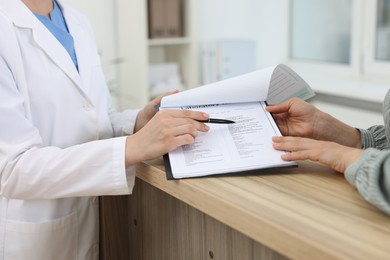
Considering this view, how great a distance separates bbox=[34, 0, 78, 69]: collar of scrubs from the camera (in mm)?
1320

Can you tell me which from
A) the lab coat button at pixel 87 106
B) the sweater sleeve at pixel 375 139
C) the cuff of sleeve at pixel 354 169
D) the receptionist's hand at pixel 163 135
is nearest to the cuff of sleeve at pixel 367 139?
the sweater sleeve at pixel 375 139

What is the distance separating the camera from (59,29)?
1355 millimetres

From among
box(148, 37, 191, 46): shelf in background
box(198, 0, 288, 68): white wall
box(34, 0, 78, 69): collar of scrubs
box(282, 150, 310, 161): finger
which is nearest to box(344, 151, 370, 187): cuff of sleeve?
box(282, 150, 310, 161): finger

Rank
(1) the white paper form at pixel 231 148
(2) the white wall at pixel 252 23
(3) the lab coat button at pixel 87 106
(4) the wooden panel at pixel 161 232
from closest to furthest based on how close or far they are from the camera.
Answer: (1) the white paper form at pixel 231 148
(4) the wooden panel at pixel 161 232
(3) the lab coat button at pixel 87 106
(2) the white wall at pixel 252 23

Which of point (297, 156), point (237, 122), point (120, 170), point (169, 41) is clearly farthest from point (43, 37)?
point (169, 41)

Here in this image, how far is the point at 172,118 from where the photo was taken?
1055 mm

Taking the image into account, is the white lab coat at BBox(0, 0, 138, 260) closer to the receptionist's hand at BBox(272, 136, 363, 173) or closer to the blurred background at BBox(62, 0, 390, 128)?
the receptionist's hand at BBox(272, 136, 363, 173)

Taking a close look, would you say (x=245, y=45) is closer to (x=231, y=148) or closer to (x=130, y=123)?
(x=130, y=123)

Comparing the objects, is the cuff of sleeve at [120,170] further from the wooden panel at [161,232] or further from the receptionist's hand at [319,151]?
the receptionist's hand at [319,151]

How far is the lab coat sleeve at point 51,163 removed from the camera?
1068 millimetres

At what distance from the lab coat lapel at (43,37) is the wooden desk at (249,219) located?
0.32 metres

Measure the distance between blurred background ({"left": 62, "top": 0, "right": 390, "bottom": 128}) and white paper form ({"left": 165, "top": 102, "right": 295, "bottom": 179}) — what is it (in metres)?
2.06

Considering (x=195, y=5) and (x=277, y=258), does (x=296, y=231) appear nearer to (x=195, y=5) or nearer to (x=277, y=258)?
(x=277, y=258)

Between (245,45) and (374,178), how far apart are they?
2.77 metres
